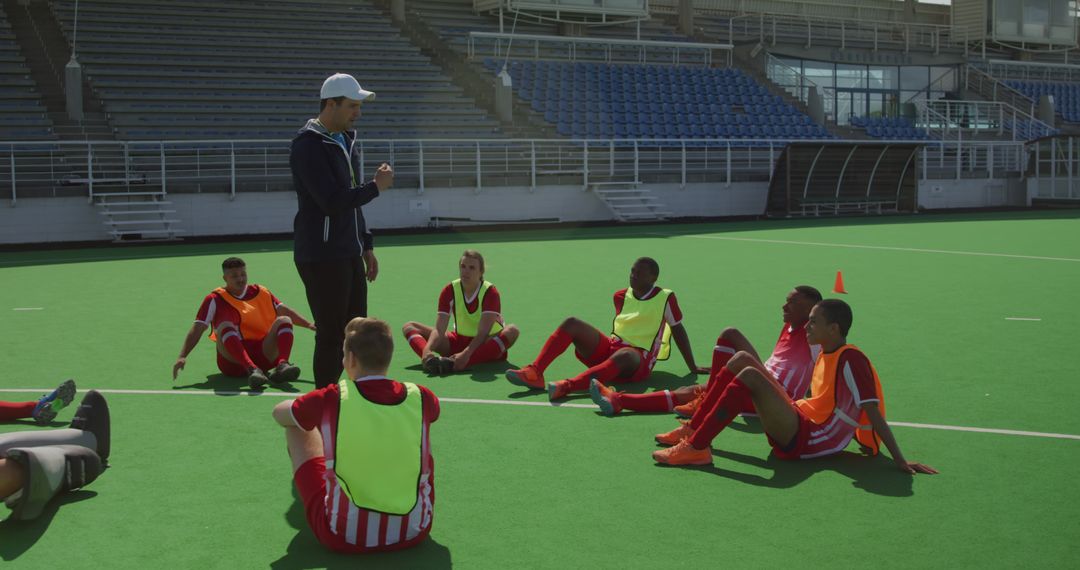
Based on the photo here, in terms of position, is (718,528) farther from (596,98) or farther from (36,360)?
(596,98)

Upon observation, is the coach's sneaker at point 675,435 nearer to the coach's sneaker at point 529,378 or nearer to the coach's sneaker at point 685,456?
the coach's sneaker at point 685,456

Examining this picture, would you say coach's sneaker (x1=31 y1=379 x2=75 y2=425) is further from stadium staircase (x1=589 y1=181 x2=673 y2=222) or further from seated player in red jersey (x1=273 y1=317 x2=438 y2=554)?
stadium staircase (x1=589 y1=181 x2=673 y2=222)

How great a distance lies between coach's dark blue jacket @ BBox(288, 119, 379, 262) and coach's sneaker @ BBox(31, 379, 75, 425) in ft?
5.60

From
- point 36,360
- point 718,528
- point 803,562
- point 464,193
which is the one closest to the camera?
point 803,562

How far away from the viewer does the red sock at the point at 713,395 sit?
17.9 ft

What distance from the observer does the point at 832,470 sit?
5457mm

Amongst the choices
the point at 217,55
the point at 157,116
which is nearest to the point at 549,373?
the point at 157,116

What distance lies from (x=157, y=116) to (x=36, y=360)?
62.8ft

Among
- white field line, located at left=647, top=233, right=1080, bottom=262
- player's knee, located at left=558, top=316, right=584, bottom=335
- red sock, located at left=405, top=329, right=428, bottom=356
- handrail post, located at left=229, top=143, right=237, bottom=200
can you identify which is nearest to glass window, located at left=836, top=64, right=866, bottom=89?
white field line, located at left=647, top=233, right=1080, bottom=262

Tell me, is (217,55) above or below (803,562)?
above

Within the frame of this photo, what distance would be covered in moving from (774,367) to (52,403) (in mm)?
4108

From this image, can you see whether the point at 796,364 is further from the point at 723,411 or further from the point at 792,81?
the point at 792,81

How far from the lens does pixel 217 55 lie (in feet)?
98.0

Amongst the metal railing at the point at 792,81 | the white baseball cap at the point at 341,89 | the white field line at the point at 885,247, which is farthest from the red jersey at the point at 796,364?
the metal railing at the point at 792,81
